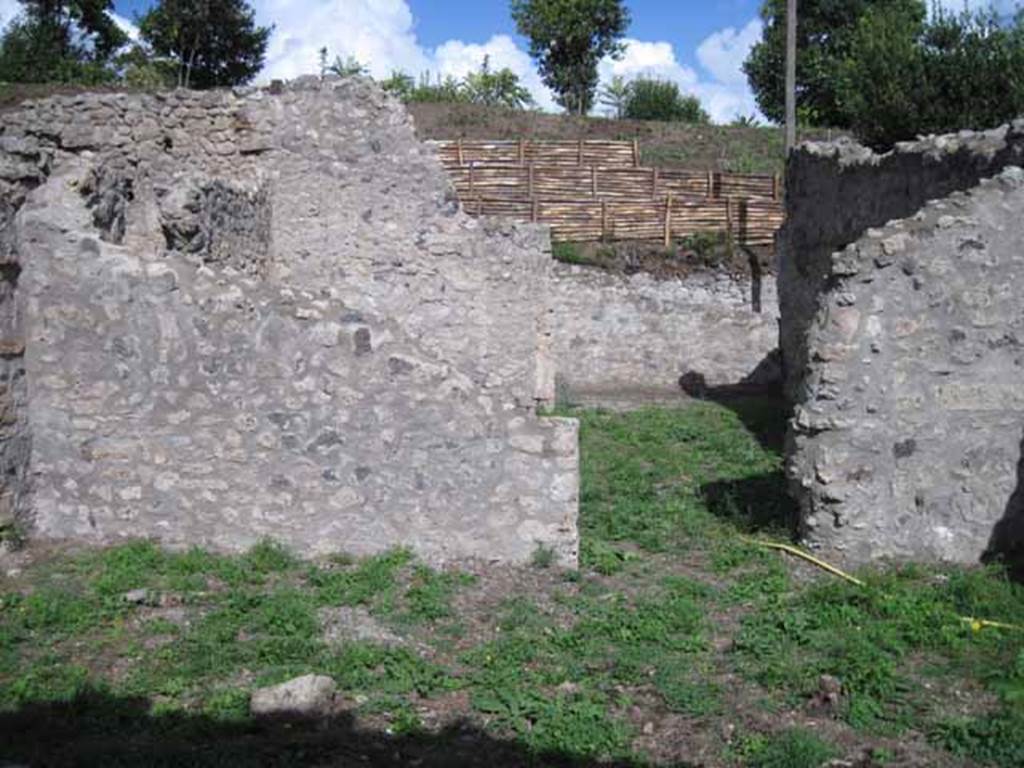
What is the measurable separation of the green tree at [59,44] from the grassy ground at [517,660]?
2932 centimetres

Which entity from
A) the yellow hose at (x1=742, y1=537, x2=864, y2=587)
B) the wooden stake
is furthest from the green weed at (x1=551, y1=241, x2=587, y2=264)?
the yellow hose at (x1=742, y1=537, x2=864, y2=587)

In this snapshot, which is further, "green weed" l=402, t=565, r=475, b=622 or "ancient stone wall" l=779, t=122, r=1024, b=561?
"ancient stone wall" l=779, t=122, r=1024, b=561

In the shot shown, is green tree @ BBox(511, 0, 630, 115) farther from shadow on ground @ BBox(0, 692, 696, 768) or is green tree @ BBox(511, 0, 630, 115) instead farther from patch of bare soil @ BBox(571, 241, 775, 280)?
shadow on ground @ BBox(0, 692, 696, 768)

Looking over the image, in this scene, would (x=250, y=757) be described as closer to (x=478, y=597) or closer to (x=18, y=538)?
(x=478, y=597)

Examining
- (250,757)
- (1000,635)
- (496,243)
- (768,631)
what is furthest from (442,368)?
(496,243)

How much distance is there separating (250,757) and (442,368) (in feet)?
9.37

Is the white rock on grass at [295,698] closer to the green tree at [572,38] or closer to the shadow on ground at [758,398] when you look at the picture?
the shadow on ground at [758,398]

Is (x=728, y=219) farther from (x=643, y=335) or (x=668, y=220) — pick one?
(x=643, y=335)

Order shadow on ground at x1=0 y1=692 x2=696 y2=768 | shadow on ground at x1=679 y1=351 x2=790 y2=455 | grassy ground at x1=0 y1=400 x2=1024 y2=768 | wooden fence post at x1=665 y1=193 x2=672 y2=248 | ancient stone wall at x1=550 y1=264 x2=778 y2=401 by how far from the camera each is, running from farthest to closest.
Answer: wooden fence post at x1=665 y1=193 x2=672 y2=248 < ancient stone wall at x1=550 y1=264 x2=778 y2=401 < shadow on ground at x1=679 y1=351 x2=790 y2=455 < grassy ground at x1=0 y1=400 x2=1024 y2=768 < shadow on ground at x1=0 y1=692 x2=696 y2=768

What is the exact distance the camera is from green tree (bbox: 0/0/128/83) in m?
31.5

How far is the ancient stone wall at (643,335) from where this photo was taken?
19.5 meters

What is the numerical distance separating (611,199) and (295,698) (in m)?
18.7

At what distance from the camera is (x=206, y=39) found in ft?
115

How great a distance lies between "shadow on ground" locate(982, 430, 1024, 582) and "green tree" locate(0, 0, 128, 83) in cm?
3055
